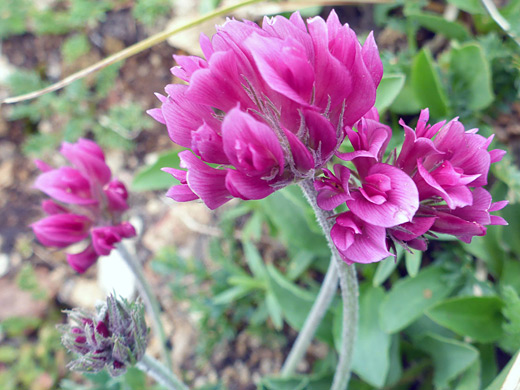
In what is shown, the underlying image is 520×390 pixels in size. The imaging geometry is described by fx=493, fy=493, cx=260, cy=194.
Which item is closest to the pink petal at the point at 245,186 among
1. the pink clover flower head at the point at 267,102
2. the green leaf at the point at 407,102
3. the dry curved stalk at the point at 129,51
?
the pink clover flower head at the point at 267,102

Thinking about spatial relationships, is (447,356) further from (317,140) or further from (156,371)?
(317,140)

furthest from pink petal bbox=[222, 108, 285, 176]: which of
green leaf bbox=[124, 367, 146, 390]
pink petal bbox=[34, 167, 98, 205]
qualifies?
green leaf bbox=[124, 367, 146, 390]

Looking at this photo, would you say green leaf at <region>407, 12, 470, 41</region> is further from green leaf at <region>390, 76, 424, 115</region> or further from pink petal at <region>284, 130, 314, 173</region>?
pink petal at <region>284, 130, 314, 173</region>

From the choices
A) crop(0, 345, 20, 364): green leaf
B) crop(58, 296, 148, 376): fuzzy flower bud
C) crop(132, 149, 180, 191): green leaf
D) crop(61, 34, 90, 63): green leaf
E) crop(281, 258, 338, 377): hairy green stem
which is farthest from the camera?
crop(61, 34, 90, 63): green leaf

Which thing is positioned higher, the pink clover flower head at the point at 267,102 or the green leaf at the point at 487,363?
the pink clover flower head at the point at 267,102

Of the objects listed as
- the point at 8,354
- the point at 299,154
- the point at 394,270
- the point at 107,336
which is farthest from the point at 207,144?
the point at 8,354

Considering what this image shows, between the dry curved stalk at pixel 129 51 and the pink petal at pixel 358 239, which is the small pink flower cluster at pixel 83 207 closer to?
the dry curved stalk at pixel 129 51
